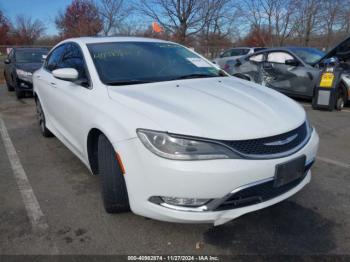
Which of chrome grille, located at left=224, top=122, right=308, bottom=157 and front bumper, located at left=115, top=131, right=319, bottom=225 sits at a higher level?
chrome grille, located at left=224, top=122, right=308, bottom=157

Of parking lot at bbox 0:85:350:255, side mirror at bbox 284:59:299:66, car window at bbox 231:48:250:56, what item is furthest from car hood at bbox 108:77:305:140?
car window at bbox 231:48:250:56

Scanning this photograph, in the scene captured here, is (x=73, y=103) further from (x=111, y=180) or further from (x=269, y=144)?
(x=269, y=144)

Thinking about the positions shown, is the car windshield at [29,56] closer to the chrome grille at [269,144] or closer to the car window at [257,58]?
the car window at [257,58]

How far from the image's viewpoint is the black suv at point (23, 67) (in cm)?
967

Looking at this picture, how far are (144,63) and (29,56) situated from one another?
28.6ft

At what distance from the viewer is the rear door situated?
799 cm

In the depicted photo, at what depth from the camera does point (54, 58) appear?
4.89 m

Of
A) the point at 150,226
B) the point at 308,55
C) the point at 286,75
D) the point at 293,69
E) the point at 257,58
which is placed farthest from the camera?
the point at 257,58

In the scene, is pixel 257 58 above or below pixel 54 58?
below

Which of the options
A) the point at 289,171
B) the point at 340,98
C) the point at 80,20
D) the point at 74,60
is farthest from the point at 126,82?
the point at 80,20

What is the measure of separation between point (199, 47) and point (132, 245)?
24.7 m

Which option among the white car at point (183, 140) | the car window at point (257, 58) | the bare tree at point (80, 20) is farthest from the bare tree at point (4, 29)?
the white car at point (183, 140)

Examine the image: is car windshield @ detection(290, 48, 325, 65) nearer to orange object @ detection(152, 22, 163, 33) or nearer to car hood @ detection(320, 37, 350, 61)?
car hood @ detection(320, 37, 350, 61)

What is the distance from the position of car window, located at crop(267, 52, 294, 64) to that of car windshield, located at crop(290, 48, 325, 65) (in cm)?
30
